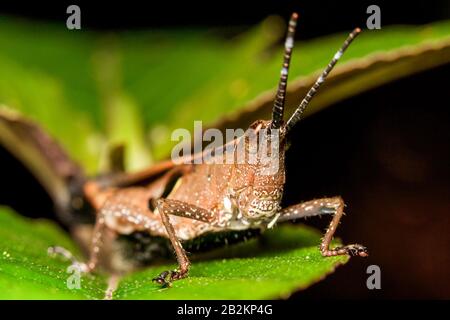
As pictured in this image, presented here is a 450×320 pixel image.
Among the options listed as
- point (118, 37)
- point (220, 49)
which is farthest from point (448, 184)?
point (118, 37)

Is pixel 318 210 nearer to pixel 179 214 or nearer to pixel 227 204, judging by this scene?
pixel 227 204

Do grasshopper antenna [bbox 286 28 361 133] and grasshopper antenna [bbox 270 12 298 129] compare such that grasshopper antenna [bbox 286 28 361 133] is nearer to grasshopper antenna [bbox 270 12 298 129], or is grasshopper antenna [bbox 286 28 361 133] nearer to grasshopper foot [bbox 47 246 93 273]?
grasshopper antenna [bbox 270 12 298 129]

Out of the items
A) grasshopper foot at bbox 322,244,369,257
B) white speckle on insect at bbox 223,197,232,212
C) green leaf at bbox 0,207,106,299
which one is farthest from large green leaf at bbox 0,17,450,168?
grasshopper foot at bbox 322,244,369,257

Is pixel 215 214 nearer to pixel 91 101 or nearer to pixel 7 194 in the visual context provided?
pixel 7 194

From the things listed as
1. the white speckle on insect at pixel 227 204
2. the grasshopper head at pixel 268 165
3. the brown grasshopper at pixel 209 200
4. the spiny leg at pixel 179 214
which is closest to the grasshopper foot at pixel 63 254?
the brown grasshopper at pixel 209 200

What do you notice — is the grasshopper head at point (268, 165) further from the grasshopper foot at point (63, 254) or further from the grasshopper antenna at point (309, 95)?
the grasshopper foot at point (63, 254)

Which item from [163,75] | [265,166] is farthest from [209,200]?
[163,75]
